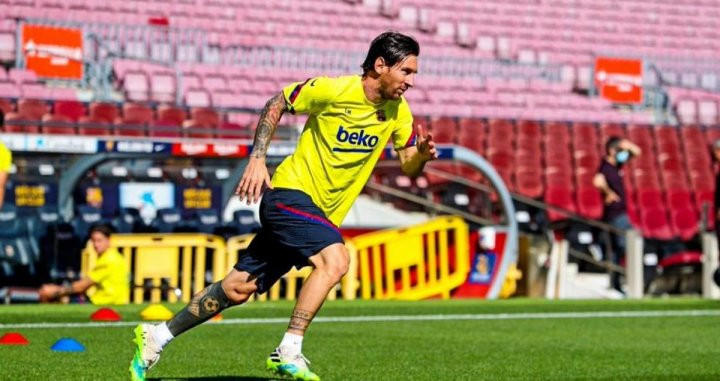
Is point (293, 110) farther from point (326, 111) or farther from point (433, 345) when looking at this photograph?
point (433, 345)

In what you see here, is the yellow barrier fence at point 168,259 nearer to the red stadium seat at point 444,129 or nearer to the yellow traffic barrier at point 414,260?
the yellow traffic barrier at point 414,260

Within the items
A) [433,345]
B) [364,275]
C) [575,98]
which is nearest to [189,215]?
[364,275]

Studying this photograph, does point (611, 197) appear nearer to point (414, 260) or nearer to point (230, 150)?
point (414, 260)

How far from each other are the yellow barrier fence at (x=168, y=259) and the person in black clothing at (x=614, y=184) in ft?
18.3

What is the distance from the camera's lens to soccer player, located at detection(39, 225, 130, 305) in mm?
15492

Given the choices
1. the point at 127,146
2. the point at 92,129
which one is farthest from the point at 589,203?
the point at 127,146

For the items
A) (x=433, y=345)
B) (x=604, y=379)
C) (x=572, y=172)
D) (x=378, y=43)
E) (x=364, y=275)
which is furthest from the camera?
(x=572, y=172)

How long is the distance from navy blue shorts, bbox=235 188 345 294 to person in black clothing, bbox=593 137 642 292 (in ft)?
42.5

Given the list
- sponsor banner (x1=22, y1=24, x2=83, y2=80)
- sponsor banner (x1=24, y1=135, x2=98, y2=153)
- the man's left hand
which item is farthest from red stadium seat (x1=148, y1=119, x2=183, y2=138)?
the man's left hand

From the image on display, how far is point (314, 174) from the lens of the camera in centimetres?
693

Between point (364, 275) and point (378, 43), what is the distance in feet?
35.9

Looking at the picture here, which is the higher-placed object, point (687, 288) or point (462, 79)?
point (462, 79)

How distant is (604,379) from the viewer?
8031mm

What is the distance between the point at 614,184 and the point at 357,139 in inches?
516
